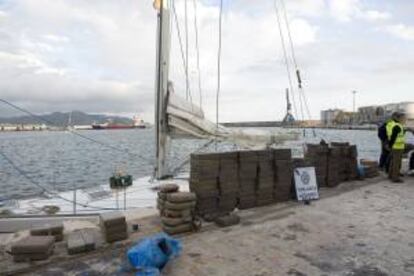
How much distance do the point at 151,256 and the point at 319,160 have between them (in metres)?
6.93

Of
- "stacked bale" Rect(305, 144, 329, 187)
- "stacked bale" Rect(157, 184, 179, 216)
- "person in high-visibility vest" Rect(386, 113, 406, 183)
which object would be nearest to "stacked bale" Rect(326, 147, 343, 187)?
"stacked bale" Rect(305, 144, 329, 187)

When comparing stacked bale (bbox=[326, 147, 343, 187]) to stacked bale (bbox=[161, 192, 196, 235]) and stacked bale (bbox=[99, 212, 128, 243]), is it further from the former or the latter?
stacked bale (bbox=[99, 212, 128, 243])

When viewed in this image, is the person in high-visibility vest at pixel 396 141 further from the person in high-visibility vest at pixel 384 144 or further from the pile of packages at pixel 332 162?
the pile of packages at pixel 332 162

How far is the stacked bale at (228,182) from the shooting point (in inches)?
341

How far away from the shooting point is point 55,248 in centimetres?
674

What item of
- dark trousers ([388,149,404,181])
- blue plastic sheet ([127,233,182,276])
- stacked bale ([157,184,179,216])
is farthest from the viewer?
dark trousers ([388,149,404,181])

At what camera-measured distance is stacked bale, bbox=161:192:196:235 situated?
24.4 feet

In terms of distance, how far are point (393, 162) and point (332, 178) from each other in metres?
2.34

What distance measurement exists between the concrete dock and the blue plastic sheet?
0.17 metres

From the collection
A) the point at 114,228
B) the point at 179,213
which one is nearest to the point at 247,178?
the point at 179,213

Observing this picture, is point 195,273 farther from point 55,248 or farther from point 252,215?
point 252,215

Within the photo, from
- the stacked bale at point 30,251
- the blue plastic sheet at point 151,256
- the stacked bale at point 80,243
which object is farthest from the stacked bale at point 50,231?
the blue plastic sheet at point 151,256

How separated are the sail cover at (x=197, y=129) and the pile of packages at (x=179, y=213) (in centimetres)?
421

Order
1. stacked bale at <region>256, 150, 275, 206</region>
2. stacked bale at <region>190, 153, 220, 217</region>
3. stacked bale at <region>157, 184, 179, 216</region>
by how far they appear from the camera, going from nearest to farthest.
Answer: stacked bale at <region>157, 184, 179, 216</region> → stacked bale at <region>190, 153, 220, 217</region> → stacked bale at <region>256, 150, 275, 206</region>
